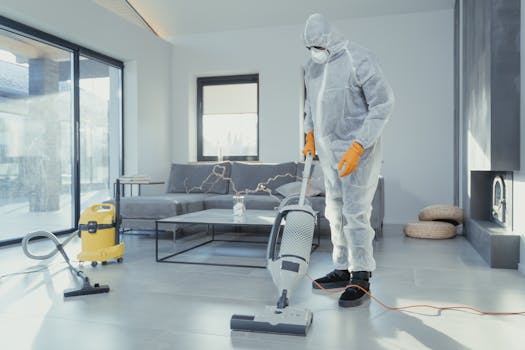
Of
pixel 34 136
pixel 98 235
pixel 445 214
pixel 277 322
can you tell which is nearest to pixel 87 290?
pixel 98 235

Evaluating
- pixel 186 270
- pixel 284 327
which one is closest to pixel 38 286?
pixel 186 270

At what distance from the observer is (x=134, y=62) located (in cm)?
504

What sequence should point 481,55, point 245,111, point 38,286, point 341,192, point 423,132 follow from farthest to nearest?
1. point 245,111
2. point 423,132
3. point 481,55
4. point 38,286
5. point 341,192

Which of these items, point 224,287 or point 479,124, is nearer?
point 224,287

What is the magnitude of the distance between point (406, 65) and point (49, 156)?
3803 millimetres

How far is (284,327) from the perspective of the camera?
5.24 ft

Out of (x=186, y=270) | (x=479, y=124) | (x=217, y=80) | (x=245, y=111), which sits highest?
(x=217, y=80)

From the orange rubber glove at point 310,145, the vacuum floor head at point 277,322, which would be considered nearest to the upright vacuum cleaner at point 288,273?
the vacuum floor head at point 277,322

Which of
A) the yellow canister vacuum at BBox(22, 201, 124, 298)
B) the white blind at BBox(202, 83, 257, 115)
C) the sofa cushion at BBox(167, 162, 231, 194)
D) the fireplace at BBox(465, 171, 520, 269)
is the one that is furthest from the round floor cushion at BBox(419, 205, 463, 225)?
the yellow canister vacuum at BBox(22, 201, 124, 298)

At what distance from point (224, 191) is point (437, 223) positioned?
2146mm

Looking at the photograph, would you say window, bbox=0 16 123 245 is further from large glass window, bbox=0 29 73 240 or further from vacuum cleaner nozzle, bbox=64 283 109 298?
vacuum cleaner nozzle, bbox=64 283 109 298

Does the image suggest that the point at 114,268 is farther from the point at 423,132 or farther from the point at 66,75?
the point at 423,132

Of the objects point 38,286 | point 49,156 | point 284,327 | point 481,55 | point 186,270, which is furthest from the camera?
point 49,156

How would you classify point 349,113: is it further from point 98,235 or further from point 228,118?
point 228,118
